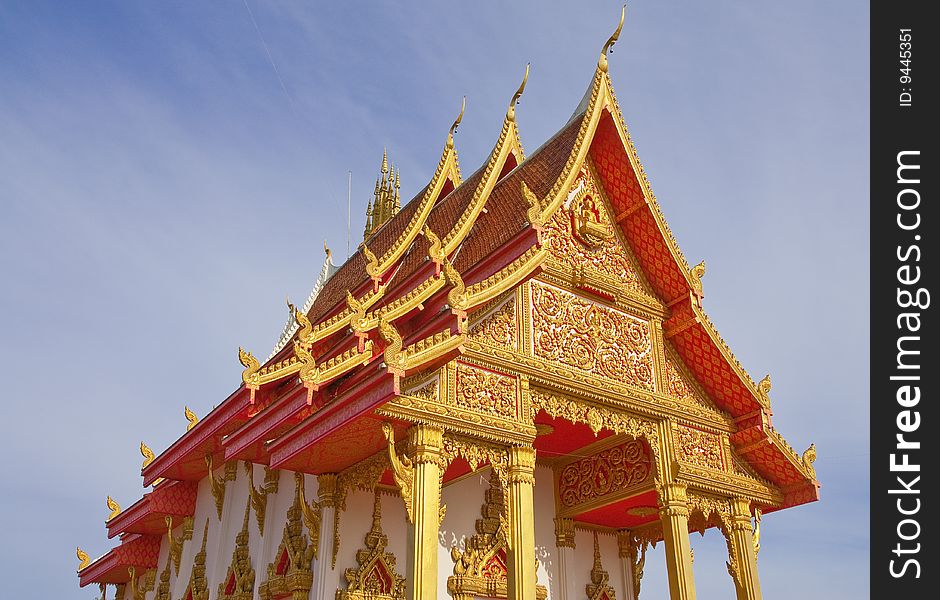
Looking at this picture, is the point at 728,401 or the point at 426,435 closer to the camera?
the point at 426,435

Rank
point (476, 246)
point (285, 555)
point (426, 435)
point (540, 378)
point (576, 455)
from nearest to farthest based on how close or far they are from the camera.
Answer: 1. point (426, 435)
2. point (540, 378)
3. point (285, 555)
4. point (476, 246)
5. point (576, 455)

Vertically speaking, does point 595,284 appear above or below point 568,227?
below

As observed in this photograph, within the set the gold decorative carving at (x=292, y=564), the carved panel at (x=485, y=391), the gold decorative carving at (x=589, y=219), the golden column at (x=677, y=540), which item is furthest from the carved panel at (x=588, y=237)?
the gold decorative carving at (x=292, y=564)

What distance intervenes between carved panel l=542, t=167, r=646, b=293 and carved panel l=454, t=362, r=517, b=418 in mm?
1901

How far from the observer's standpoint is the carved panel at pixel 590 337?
8969 mm

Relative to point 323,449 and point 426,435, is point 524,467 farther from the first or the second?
point 323,449

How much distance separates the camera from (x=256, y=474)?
1073cm

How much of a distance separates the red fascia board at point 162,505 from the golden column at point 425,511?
6475 mm

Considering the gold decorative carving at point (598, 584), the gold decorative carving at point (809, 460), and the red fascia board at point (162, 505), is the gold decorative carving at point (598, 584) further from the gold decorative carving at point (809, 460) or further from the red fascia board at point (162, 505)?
the red fascia board at point (162, 505)

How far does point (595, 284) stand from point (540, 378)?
1.62 metres

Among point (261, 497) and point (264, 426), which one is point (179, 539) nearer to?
point (261, 497)

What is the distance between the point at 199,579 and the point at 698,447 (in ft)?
22.0

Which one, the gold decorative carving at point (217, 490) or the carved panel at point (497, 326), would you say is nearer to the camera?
the carved panel at point (497, 326)
